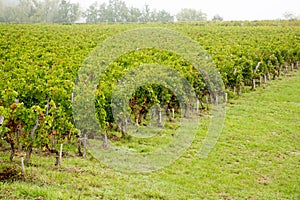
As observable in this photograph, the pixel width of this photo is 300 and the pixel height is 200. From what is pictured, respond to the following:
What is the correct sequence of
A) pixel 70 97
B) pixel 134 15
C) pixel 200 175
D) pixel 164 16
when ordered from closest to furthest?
pixel 200 175 < pixel 70 97 < pixel 134 15 < pixel 164 16

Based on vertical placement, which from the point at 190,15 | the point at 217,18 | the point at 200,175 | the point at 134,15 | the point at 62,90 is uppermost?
the point at 190,15

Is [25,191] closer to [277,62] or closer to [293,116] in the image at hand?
[293,116]

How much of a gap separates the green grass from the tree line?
104 metres

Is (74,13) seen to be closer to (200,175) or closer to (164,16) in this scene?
(164,16)

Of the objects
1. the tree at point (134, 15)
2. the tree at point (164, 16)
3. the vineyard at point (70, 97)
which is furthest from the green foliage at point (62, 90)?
the tree at point (164, 16)

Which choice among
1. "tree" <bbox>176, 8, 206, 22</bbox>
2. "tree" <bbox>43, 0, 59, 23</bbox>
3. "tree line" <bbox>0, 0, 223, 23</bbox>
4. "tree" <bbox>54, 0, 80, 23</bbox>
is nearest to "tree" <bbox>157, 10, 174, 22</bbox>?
"tree line" <bbox>0, 0, 223, 23</bbox>

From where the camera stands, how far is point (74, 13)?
114000 millimetres

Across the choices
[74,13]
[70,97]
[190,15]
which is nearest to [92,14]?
[74,13]

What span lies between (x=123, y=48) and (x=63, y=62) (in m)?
4.19

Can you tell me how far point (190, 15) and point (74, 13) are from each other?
1523 inches

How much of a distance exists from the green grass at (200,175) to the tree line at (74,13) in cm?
10443

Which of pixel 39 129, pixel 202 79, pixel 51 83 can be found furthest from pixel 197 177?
pixel 202 79

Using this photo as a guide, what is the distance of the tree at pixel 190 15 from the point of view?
12812 centimetres

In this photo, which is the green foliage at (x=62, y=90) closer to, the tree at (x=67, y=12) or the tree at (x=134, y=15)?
the tree at (x=67, y=12)
